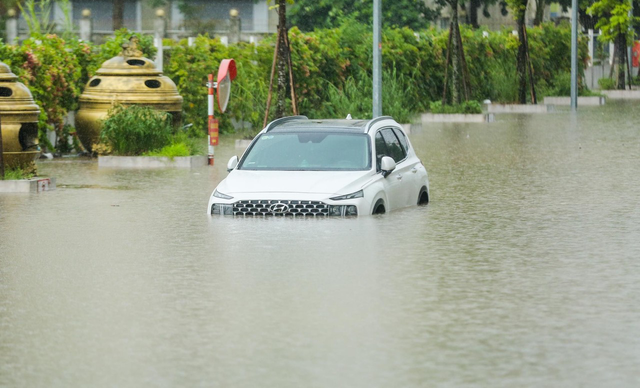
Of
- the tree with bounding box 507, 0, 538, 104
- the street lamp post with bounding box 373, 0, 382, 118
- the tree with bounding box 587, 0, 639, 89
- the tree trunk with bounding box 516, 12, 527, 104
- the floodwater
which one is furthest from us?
the tree with bounding box 587, 0, 639, 89

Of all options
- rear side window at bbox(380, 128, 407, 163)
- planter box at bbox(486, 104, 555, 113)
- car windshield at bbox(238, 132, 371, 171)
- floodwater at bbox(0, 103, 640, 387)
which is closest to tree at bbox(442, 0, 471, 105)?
planter box at bbox(486, 104, 555, 113)

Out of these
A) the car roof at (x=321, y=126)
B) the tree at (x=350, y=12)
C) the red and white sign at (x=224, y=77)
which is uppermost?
the tree at (x=350, y=12)

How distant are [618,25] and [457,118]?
785 inches

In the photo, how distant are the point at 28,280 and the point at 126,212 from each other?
5.36 m

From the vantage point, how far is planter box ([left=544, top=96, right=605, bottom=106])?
52.1 meters

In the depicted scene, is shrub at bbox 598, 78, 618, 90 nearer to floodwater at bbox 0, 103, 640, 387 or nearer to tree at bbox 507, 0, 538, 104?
tree at bbox 507, 0, 538, 104

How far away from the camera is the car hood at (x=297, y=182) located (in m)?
15.6

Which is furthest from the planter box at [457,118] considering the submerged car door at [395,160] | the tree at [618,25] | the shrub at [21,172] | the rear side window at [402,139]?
the submerged car door at [395,160]

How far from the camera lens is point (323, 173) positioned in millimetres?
16078

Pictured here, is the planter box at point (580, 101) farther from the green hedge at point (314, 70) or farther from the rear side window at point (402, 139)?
the rear side window at point (402, 139)

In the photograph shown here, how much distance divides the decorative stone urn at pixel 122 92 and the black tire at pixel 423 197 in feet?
32.3

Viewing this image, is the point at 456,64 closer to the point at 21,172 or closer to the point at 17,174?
the point at 21,172

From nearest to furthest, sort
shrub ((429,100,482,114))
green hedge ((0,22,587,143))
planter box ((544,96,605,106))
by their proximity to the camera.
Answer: green hedge ((0,22,587,143))
shrub ((429,100,482,114))
planter box ((544,96,605,106))

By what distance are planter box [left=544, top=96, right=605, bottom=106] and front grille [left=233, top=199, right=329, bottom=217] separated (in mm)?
37225
